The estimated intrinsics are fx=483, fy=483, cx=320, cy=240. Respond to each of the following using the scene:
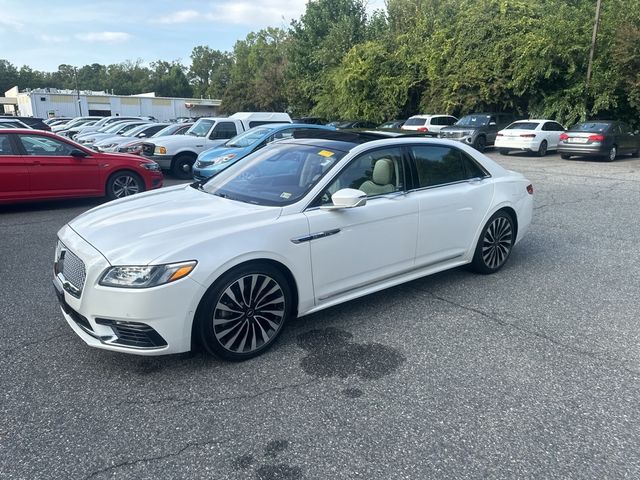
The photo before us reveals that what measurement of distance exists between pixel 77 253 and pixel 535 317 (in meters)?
3.78

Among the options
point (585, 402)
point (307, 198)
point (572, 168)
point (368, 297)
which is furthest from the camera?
point (572, 168)

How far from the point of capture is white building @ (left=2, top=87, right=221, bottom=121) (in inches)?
2365

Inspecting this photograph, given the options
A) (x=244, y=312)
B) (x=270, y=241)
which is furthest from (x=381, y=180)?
(x=244, y=312)

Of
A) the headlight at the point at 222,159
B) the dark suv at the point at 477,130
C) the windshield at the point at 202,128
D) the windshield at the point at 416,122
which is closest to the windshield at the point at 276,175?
the headlight at the point at 222,159

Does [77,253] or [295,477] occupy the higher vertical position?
[77,253]

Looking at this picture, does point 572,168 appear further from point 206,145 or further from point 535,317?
point 535,317

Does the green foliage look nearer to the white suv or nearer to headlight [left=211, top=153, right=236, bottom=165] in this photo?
the white suv

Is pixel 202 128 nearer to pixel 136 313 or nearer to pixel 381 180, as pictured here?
pixel 381 180

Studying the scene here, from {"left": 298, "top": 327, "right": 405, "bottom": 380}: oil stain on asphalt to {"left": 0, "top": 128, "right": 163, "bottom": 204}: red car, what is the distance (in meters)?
6.91

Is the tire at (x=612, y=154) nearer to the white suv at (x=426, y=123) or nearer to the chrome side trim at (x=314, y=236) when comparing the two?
the white suv at (x=426, y=123)

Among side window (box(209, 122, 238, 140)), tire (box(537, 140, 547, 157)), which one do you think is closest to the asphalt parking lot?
side window (box(209, 122, 238, 140))

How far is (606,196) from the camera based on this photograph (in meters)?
10.6

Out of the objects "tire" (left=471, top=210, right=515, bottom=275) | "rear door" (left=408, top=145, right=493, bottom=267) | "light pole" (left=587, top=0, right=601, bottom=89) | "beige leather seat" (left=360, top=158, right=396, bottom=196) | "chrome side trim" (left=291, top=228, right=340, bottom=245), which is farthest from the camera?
"light pole" (left=587, top=0, right=601, bottom=89)

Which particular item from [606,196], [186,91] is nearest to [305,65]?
[606,196]
